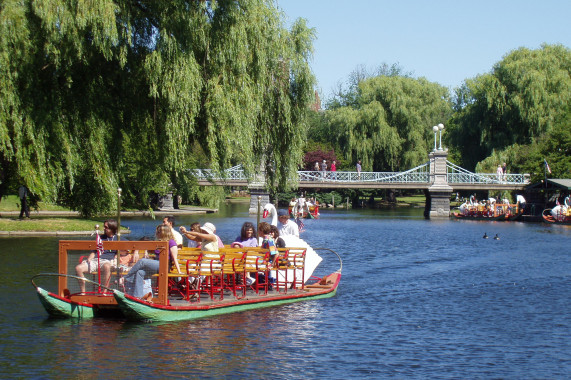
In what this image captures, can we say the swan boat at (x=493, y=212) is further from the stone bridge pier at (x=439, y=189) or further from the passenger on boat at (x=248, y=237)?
the passenger on boat at (x=248, y=237)

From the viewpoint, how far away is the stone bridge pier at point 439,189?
65125mm

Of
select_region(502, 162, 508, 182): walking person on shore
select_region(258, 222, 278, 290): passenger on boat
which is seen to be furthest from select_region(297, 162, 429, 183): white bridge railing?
select_region(258, 222, 278, 290): passenger on boat

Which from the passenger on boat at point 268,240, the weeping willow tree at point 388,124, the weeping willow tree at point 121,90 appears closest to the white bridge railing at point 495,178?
the weeping willow tree at point 388,124

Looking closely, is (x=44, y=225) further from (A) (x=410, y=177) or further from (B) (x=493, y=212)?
(A) (x=410, y=177)

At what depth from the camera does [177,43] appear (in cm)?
1975

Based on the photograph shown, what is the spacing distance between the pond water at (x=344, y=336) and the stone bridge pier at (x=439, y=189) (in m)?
43.3

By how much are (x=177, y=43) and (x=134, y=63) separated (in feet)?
4.13

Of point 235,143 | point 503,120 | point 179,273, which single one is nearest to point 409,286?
point 235,143

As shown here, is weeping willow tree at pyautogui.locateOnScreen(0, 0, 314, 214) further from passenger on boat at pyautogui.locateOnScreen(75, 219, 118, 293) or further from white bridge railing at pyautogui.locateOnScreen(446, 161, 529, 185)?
white bridge railing at pyautogui.locateOnScreen(446, 161, 529, 185)

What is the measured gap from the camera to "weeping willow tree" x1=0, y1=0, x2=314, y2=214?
1850 cm

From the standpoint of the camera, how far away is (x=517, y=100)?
204 ft

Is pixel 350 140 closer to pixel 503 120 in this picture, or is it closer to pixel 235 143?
pixel 503 120

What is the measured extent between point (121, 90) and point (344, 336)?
10.4 m

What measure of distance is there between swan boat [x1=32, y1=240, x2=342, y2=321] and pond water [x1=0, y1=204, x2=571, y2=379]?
27 centimetres
